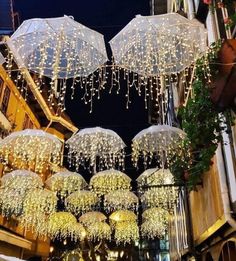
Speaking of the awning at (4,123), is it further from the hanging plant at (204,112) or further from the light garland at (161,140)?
the hanging plant at (204,112)

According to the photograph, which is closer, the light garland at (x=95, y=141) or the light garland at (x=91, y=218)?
the light garland at (x=95, y=141)

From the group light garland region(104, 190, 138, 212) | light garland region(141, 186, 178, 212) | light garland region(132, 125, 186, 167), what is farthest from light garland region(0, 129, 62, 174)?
light garland region(141, 186, 178, 212)

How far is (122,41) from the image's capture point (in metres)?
6.12

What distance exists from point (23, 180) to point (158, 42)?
8.02 metres

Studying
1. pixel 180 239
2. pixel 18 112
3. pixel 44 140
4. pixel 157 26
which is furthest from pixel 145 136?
pixel 18 112

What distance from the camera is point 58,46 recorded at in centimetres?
589

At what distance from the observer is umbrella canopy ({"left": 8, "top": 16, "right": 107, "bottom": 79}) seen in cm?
579

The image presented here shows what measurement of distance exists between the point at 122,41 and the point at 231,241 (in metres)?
4.91

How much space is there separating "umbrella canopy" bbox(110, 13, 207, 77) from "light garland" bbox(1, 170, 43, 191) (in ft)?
23.1

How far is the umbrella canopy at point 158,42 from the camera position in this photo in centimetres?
578

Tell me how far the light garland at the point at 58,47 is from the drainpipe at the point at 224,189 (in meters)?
3.29

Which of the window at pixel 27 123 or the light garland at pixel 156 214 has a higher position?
the window at pixel 27 123

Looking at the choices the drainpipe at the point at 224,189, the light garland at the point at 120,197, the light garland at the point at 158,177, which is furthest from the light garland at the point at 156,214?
the drainpipe at the point at 224,189

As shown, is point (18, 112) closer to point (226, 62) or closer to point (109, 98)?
point (109, 98)
